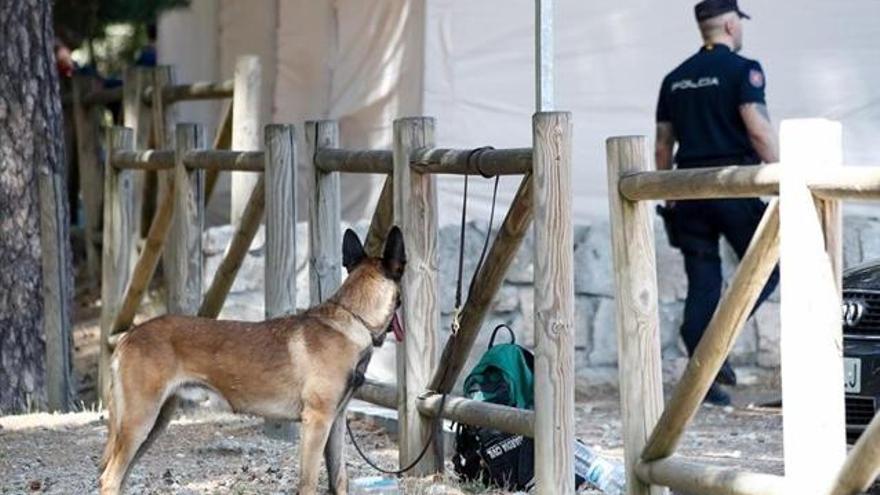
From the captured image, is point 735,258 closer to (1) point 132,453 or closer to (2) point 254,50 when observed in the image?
(2) point 254,50

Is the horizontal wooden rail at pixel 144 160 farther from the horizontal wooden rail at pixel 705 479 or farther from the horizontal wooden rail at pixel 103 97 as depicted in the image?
the horizontal wooden rail at pixel 705 479

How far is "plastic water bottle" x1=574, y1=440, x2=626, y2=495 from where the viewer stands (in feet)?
24.4

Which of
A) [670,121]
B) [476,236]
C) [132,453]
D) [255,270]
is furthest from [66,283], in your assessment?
[132,453]

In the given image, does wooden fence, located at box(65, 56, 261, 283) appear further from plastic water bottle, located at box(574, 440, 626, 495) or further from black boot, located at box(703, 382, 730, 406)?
plastic water bottle, located at box(574, 440, 626, 495)

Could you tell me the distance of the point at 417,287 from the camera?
Answer: 786cm

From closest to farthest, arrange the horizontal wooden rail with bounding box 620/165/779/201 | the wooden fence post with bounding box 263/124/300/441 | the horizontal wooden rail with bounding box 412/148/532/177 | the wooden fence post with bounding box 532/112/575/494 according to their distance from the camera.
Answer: the horizontal wooden rail with bounding box 620/165/779/201
the wooden fence post with bounding box 532/112/575/494
the horizontal wooden rail with bounding box 412/148/532/177
the wooden fence post with bounding box 263/124/300/441

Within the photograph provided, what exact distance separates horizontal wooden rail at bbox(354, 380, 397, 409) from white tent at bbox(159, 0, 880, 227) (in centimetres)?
314

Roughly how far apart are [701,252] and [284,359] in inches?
156

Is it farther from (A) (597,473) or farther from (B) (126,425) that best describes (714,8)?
(B) (126,425)

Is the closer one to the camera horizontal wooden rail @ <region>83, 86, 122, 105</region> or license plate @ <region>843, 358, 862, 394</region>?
license plate @ <region>843, 358, 862, 394</region>

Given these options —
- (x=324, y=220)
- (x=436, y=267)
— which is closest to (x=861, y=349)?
(x=436, y=267)

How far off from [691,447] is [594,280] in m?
2.54

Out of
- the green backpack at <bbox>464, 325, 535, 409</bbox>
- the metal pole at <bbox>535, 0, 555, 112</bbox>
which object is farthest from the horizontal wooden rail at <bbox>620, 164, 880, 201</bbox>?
the metal pole at <bbox>535, 0, 555, 112</bbox>

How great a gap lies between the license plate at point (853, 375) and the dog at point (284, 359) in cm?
164
